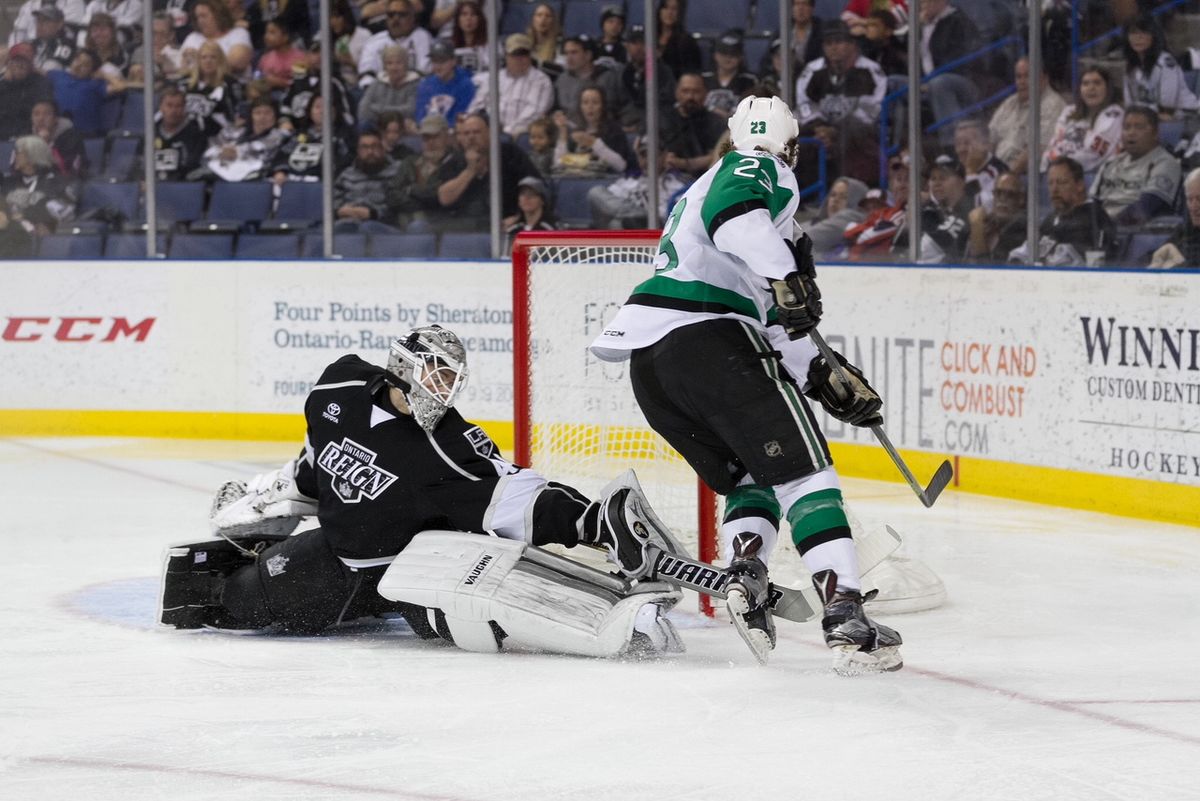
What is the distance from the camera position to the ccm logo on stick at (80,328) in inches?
328

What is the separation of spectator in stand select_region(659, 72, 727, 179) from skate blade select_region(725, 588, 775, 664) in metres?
4.44

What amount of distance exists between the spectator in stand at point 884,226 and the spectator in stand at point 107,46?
371 cm

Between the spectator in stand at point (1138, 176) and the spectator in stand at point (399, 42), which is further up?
the spectator in stand at point (399, 42)

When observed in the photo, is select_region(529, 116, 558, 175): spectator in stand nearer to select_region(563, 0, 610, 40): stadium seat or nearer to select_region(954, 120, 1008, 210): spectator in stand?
select_region(563, 0, 610, 40): stadium seat

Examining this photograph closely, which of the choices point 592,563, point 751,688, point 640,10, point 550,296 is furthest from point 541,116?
point 751,688

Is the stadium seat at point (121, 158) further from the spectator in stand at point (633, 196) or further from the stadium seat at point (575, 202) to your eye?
the spectator in stand at point (633, 196)

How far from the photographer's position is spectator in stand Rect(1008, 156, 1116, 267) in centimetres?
622

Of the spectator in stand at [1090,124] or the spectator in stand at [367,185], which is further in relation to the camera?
the spectator in stand at [367,185]

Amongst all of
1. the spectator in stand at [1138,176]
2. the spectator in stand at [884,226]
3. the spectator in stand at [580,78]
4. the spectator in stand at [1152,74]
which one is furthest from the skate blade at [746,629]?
the spectator in stand at [580,78]

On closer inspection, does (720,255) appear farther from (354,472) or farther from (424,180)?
(424,180)

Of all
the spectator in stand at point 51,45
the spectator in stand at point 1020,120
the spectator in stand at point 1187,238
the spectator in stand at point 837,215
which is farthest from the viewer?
the spectator in stand at point 51,45

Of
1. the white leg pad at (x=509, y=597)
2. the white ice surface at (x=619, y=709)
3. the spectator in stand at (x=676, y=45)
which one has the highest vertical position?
the spectator in stand at (x=676, y=45)

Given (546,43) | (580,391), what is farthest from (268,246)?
(580,391)

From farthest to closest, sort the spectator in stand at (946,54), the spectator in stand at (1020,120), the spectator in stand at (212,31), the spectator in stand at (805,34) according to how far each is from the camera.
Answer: the spectator in stand at (212,31), the spectator in stand at (805,34), the spectator in stand at (946,54), the spectator in stand at (1020,120)
